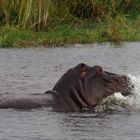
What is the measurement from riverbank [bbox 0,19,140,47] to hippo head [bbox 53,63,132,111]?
7386mm

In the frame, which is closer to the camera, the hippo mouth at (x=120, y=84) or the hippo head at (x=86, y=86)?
the hippo head at (x=86, y=86)

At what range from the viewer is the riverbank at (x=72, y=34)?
18.0 meters

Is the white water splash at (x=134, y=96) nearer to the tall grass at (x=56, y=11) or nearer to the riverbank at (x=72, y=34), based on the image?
the riverbank at (x=72, y=34)

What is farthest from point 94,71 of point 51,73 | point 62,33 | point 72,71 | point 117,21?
point 117,21

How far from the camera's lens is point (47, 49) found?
1770 centimetres

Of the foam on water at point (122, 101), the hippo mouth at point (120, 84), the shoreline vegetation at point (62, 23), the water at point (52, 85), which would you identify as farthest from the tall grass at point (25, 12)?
the hippo mouth at point (120, 84)

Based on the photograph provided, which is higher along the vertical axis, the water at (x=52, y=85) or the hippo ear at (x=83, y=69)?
the hippo ear at (x=83, y=69)

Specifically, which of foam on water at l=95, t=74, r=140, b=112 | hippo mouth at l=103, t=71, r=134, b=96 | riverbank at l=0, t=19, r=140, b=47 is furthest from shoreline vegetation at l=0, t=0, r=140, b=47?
hippo mouth at l=103, t=71, r=134, b=96

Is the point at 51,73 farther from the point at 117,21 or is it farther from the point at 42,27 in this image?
the point at 117,21

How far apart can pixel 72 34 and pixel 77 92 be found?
9.11 meters

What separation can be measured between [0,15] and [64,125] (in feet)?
32.9

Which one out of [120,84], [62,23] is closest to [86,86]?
[120,84]

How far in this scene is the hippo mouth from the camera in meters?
10.6

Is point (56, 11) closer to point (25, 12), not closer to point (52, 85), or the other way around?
point (25, 12)
